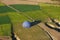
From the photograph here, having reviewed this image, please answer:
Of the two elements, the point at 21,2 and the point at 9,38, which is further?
the point at 21,2

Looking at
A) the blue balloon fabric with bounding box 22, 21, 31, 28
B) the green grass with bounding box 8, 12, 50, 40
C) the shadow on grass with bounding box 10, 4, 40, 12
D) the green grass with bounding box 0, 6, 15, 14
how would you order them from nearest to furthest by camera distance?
the green grass with bounding box 8, 12, 50, 40
the blue balloon fabric with bounding box 22, 21, 31, 28
the green grass with bounding box 0, 6, 15, 14
the shadow on grass with bounding box 10, 4, 40, 12

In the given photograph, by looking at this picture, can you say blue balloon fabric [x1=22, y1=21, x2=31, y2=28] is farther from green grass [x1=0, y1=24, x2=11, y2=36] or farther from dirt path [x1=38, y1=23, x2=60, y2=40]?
green grass [x1=0, y1=24, x2=11, y2=36]

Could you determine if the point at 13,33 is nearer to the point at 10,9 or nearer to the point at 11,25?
the point at 11,25

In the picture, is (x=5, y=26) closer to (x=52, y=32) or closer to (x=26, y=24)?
(x=26, y=24)

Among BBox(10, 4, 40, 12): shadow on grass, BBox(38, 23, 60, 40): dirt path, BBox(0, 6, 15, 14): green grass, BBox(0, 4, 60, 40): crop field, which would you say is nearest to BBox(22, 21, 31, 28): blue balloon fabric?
BBox(0, 4, 60, 40): crop field

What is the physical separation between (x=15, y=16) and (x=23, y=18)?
1611mm

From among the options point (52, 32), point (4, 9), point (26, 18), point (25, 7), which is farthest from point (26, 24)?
point (25, 7)

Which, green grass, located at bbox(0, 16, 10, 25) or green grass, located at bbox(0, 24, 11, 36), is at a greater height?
green grass, located at bbox(0, 16, 10, 25)

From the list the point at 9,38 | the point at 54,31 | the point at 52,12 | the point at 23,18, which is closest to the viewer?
the point at 9,38

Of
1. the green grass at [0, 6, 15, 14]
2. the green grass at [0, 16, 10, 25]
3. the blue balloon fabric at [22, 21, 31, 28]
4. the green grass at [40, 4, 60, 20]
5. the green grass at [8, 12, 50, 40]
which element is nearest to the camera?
the green grass at [8, 12, 50, 40]

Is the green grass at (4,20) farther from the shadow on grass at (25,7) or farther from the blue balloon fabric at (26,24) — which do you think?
the shadow on grass at (25,7)

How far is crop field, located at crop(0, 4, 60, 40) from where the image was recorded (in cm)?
2581

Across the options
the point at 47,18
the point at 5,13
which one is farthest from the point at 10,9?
the point at 47,18

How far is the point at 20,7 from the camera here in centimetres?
3584
